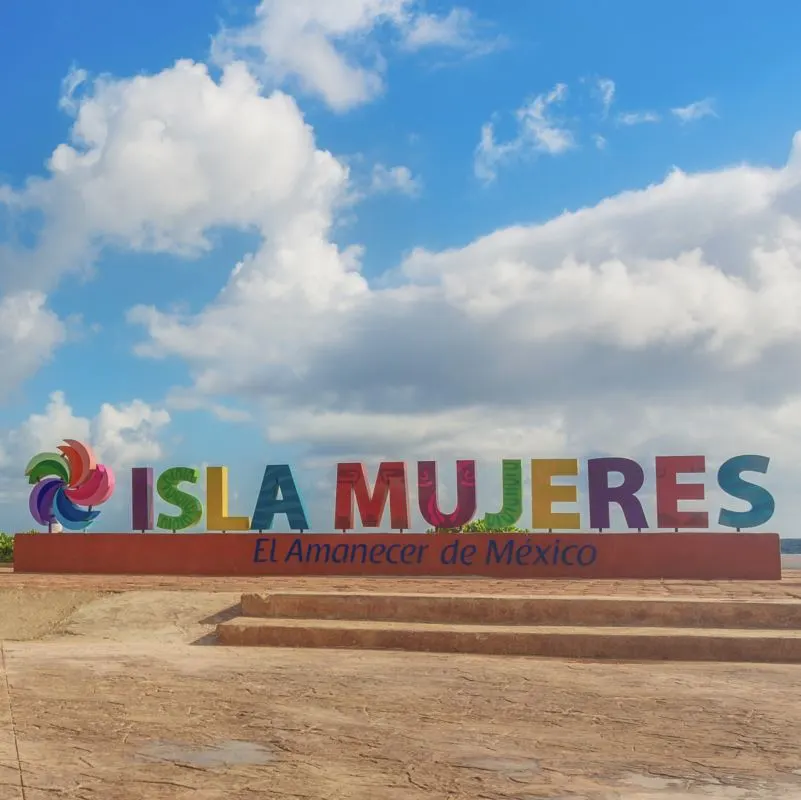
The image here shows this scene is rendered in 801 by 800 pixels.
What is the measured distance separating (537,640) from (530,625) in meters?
1.51

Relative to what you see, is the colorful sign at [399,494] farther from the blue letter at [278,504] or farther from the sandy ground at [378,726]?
the sandy ground at [378,726]

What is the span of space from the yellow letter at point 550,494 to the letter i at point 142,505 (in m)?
11.2

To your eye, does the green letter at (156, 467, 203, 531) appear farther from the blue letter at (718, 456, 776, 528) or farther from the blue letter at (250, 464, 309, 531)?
the blue letter at (718, 456, 776, 528)

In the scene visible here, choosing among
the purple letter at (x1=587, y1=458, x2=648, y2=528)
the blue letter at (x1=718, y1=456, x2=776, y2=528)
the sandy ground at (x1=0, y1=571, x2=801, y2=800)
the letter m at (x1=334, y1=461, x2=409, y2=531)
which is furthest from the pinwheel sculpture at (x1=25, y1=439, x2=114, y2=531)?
the blue letter at (x1=718, y1=456, x2=776, y2=528)

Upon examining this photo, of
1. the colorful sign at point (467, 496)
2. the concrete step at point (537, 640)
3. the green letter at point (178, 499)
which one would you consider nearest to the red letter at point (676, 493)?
the colorful sign at point (467, 496)

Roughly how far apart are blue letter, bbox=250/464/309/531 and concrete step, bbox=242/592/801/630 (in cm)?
740

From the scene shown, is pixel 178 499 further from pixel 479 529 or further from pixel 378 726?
pixel 378 726

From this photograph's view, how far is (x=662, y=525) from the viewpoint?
23.4 metres

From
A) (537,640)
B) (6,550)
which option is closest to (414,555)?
(537,640)

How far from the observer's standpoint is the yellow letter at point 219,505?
25500 mm

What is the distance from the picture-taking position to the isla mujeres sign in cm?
2305

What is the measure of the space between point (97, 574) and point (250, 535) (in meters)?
4.70

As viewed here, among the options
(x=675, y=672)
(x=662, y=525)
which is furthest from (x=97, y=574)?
(x=675, y=672)

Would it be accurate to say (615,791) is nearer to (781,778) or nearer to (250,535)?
(781,778)
